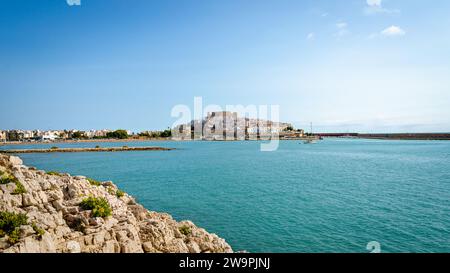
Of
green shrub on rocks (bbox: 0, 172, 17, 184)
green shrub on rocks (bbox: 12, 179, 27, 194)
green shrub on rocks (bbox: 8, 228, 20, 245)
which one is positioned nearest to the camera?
green shrub on rocks (bbox: 8, 228, 20, 245)

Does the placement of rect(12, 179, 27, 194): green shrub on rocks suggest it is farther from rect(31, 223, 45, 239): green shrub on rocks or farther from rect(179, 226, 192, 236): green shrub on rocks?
rect(179, 226, 192, 236): green shrub on rocks

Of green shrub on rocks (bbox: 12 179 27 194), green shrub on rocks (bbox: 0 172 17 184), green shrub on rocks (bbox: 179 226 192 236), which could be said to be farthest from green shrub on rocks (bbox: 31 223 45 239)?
green shrub on rocks (bbox: 179 226 192 236)

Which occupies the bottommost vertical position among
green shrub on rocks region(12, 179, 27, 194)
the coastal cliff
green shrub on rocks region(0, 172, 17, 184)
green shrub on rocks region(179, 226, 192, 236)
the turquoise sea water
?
the turquoise sea water

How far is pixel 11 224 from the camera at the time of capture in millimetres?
7465

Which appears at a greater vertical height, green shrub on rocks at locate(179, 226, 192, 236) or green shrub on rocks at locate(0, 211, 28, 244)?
green shrub on rocks at locate(0, 211, 28, 244)

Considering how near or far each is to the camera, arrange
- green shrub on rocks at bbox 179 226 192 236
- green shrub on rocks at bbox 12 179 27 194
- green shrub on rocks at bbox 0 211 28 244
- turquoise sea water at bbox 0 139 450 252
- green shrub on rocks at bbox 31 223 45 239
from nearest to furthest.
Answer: green shrub on rocks at bbox 0 211 28 244 < green shrub on rocks at bbox 31 223 45 239 < green shrub on rocks at bbox 12 179 27 194 < green shrub on rocks at bbox 179 226 192 236 < turquoise sea water at bbox 0 139 450 252

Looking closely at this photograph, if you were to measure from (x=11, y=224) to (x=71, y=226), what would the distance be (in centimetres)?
219

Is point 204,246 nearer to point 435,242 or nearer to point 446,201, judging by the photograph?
point 435,242

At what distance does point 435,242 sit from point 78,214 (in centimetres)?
1746

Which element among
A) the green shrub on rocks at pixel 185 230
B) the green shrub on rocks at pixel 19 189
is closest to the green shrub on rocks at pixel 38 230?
the green shrub on rocks at pixel 19 189

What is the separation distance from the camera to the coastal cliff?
7414 mm

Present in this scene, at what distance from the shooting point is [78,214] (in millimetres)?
9914
